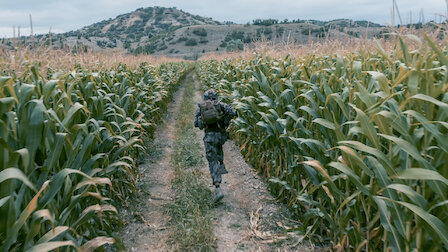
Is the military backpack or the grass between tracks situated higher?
the military backpack

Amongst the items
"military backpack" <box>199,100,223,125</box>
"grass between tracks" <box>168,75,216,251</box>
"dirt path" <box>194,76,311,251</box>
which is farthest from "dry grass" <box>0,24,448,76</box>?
"grass between tracks" <box>168,75,216,251</box>

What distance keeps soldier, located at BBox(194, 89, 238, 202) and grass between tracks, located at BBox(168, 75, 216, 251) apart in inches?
17.5

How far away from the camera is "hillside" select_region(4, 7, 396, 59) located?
7402 mm

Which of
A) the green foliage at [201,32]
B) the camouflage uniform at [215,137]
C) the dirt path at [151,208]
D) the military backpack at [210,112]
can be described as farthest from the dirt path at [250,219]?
the green foliage at [201,32]

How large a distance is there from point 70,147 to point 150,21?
5862 inches

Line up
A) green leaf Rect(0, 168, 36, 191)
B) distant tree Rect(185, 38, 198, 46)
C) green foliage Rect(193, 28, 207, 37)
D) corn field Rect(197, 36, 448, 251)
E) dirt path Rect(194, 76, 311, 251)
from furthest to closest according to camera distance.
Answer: green foliage Rect(193, 28, 207, 37) → distant tree Rect(185, 38, 198, 46) → dirt path Rect(194, 76, 311, 251) → corn field Rect(197, 36, 448, 251) → green leaf Rect(0, 168, 36, 191)

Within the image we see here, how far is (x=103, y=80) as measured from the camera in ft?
17.9

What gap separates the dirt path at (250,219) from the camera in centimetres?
346

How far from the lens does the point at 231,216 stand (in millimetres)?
4199

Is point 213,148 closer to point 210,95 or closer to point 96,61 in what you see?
point 210,95

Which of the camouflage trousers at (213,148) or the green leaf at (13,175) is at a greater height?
the green leaf at (13,175)

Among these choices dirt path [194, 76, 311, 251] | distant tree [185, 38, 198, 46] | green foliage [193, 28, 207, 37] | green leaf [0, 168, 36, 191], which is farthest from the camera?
green foliage [193, 28, 207, 37]

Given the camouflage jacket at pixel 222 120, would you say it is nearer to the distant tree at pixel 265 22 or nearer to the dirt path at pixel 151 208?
the dirt path at pixel 151 208

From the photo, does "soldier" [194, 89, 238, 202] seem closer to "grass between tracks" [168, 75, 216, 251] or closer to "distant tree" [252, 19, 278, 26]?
"grass between tracks" [168, 75, 216, 251]
